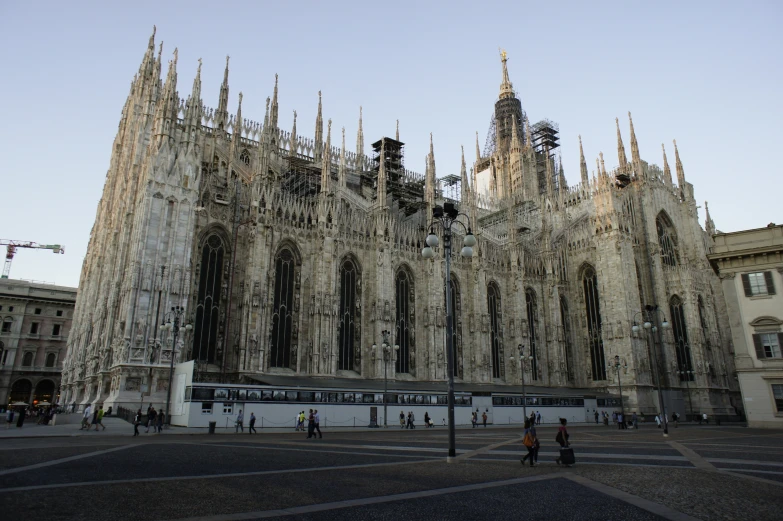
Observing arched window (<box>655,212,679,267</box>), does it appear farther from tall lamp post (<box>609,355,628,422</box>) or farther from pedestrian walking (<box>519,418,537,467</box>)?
pedestrian walking (<box>519,418,537,467</box>)

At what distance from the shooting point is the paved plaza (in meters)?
7.21

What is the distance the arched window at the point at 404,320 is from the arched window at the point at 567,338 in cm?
1710

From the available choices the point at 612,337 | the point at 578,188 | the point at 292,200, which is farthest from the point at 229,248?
the point at 578,188

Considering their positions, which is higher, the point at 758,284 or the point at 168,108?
the point at 168,108

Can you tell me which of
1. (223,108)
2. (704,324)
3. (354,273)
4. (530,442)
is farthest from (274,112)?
(704,324)

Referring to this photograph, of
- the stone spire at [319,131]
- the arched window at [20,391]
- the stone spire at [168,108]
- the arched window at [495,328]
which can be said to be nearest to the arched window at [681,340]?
the arched window at [495,328]

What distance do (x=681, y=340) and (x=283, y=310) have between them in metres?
39.8

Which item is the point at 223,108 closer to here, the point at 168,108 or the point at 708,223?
the point at 168,108

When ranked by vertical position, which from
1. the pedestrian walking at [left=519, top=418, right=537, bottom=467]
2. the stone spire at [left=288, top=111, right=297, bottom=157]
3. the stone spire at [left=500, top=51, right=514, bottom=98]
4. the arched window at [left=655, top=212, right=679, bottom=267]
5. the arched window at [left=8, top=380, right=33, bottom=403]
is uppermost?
the stone spire at [left=500, top=51, right=514, bottom=98]

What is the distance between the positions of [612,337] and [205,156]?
40553 mm

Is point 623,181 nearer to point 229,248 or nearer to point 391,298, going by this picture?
point 391,298

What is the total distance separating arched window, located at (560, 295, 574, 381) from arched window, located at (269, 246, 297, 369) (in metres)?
27.8

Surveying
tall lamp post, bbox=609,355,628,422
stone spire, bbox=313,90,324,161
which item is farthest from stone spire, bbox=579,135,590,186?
stone spire, bbox=313,90,324,161

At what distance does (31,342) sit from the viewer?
63.2m
